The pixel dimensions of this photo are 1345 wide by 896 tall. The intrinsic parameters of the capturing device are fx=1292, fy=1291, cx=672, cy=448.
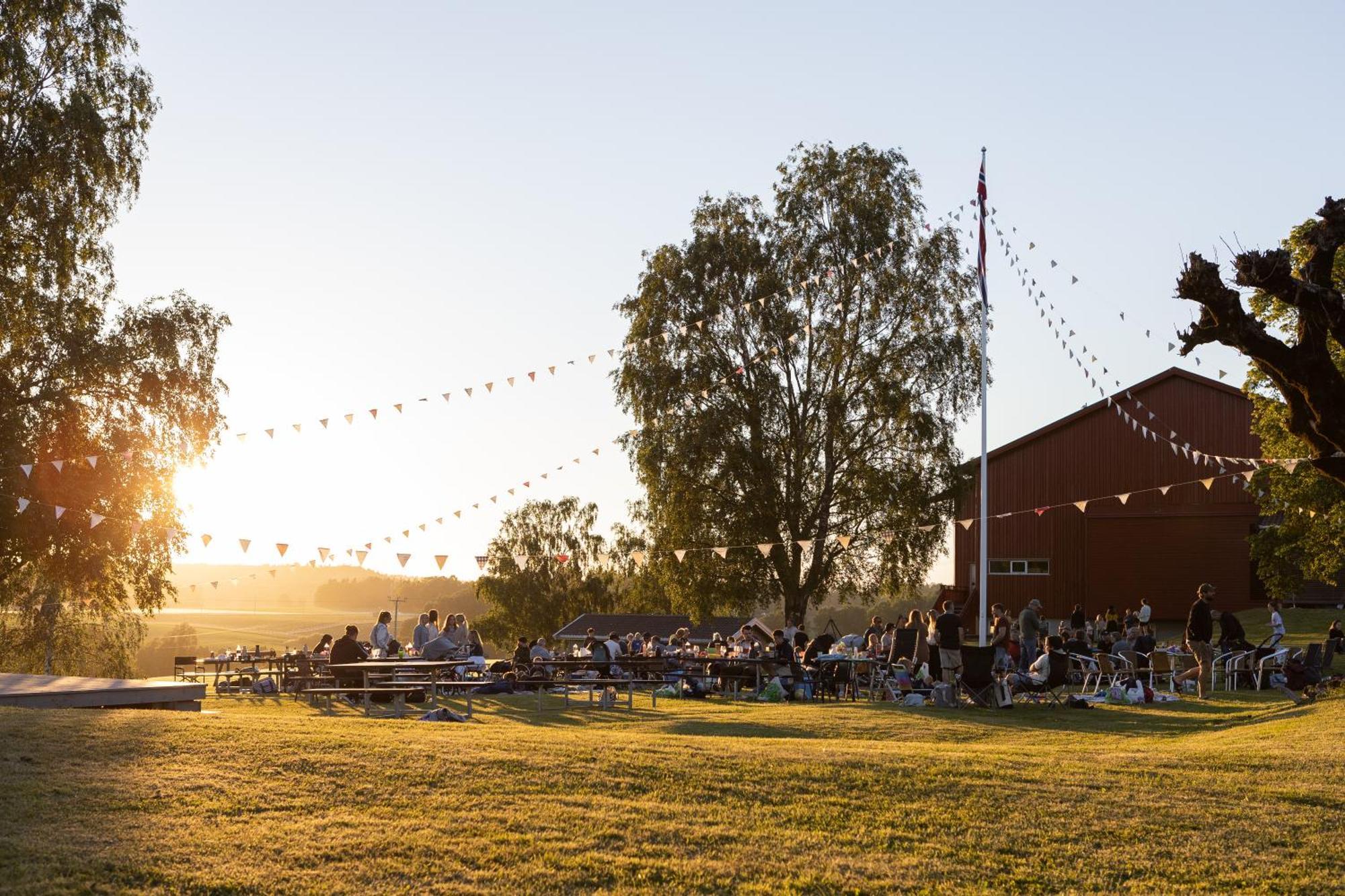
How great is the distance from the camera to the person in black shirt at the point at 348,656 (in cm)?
1805

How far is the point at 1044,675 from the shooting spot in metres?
17.6

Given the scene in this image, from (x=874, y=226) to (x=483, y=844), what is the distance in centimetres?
2597

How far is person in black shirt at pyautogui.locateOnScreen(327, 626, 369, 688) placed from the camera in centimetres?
1805

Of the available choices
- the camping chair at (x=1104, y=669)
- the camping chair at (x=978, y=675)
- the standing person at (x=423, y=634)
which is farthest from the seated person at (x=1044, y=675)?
the standing person at (x=423, y=634)

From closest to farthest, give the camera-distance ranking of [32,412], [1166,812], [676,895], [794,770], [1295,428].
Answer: [676,895], [1166,812], [794,770], [1295,428], [32,412]

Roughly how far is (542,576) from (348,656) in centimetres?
4932

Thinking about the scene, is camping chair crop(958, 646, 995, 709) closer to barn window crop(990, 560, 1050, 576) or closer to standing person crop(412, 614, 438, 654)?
standing person crop(412, 614, 438, 654)

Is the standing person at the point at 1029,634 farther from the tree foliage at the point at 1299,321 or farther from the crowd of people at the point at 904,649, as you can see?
the tree foliage at the point at 1299,321

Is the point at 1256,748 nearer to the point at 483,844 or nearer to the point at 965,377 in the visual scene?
the point at 483,844

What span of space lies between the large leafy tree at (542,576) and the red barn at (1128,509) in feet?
95.3

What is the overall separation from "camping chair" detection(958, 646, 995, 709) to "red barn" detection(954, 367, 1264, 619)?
62.1 ft

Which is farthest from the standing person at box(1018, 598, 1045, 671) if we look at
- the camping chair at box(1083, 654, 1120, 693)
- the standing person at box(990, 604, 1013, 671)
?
the standing person at box(990, 604, 1013, 671)

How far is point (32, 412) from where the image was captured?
23.2m

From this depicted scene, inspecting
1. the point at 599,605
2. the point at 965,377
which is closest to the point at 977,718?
the point at 965,377
